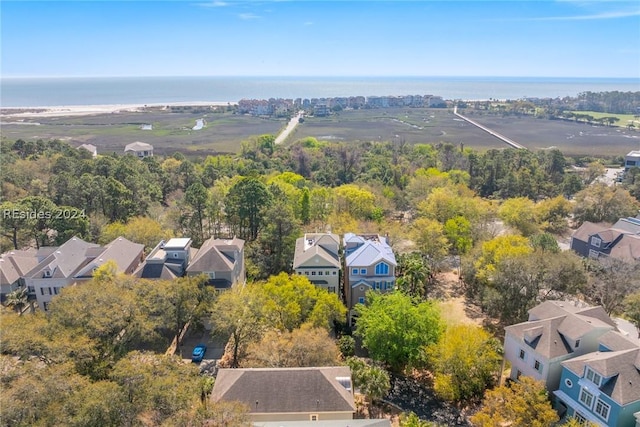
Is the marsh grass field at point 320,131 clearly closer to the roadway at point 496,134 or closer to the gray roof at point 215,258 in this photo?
the roadway at point 496,134

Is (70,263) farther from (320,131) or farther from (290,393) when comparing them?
(320,131)

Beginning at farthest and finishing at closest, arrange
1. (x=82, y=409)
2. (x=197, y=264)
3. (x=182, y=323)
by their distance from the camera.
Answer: (x=197, y=264) < (x=182, y=323) < (x=82, y=409)

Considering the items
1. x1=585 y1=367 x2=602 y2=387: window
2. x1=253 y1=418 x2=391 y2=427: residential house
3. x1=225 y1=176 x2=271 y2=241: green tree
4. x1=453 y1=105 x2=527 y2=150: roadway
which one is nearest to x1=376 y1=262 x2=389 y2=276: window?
x1=253 y1=418 x2=391 y2=427: residential house

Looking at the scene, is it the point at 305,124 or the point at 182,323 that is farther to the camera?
the point at 305,124

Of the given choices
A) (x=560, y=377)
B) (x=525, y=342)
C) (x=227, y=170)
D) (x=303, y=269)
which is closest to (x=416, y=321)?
(x=525, y=342)

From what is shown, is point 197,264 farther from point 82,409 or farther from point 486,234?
point 486,234

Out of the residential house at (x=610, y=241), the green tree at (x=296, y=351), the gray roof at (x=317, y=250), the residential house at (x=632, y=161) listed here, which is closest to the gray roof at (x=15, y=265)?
the green tree at (x=296, y=351)

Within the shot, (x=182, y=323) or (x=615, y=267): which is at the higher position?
(x=615, y=267)
